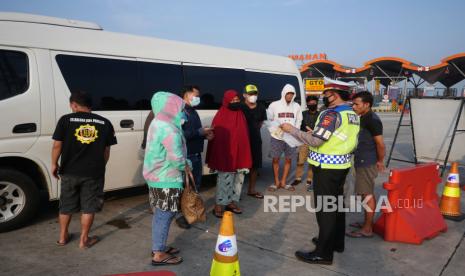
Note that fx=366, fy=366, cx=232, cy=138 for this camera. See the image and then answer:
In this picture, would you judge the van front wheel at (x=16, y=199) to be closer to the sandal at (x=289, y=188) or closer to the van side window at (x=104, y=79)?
the van side window at (x=104, y=79)

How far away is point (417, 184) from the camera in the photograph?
447 cm

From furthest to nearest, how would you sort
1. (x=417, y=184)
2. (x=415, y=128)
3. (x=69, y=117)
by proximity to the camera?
(x=415, y=128) → (x=417, y=184) → (x=69, y=117)

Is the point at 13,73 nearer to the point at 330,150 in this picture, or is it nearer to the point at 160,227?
the point at 160,227

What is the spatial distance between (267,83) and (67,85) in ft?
12.4

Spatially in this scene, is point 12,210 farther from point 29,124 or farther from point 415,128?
point 415,128

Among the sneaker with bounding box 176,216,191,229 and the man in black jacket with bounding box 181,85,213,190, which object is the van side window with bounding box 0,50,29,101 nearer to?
the man in black jacket with bounding box 181,85,213,190

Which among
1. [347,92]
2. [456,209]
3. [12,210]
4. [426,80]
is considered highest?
[426,80]

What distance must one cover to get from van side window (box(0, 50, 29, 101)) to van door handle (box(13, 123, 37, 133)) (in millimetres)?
331

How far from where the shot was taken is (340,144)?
3.38 m

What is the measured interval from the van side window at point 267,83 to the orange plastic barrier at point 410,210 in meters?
3.16

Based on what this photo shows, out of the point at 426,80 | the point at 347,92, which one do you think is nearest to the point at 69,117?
the point at 347,92

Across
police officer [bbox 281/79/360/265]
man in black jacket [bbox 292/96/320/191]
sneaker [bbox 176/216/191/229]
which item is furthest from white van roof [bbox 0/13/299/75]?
police officer [bbox 281/79/360/265]

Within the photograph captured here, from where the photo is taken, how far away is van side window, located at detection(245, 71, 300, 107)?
22.1 ft

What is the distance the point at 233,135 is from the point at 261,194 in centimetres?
155
